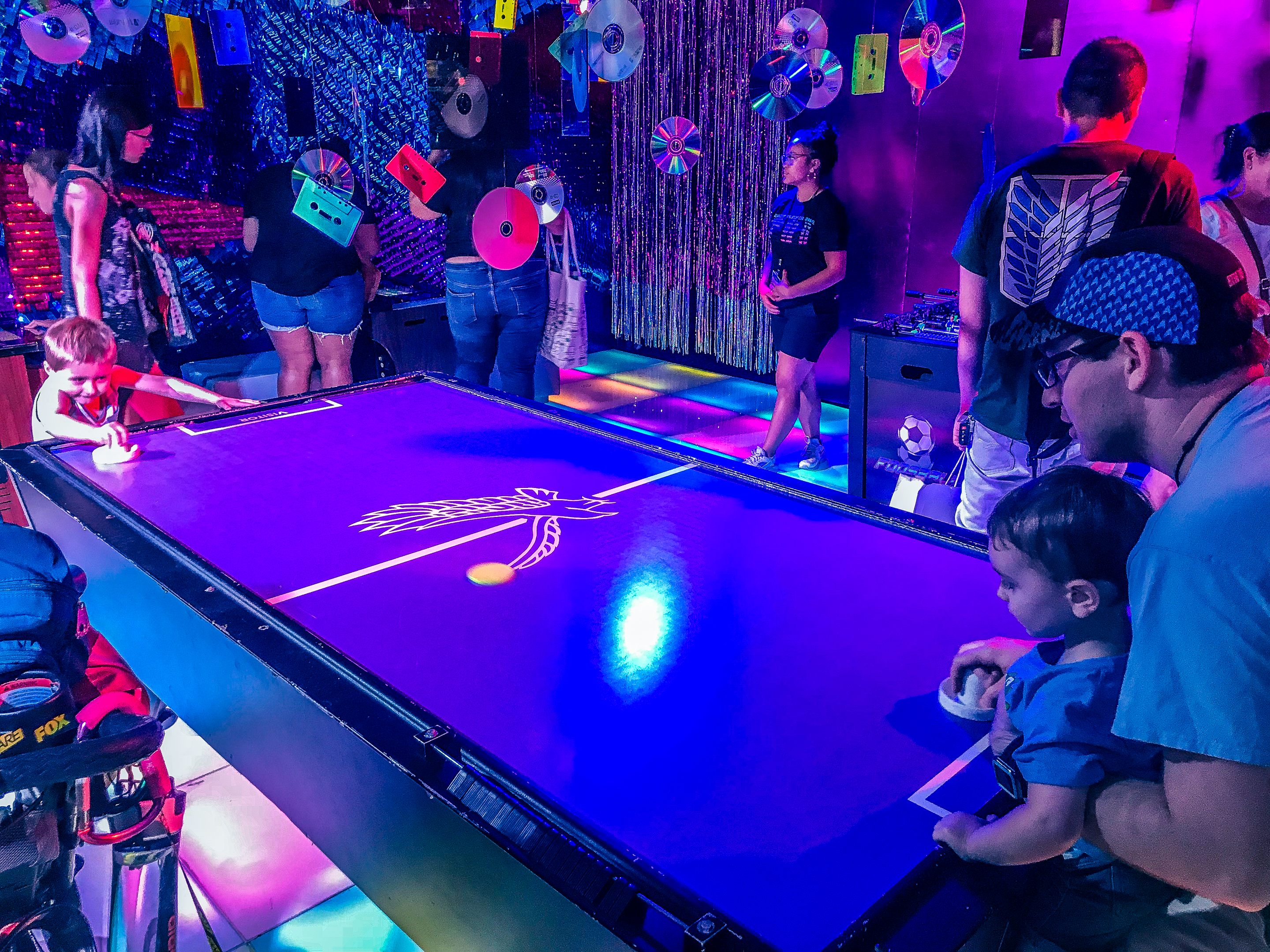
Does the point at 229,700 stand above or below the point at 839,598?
below

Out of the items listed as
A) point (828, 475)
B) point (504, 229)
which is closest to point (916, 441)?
point (828, 475)

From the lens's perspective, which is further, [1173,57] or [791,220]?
[791,220]

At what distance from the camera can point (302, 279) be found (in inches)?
155

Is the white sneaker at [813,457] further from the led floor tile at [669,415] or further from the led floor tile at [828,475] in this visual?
the led floor tile at [669,415]

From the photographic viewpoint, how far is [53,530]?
6.81 ft

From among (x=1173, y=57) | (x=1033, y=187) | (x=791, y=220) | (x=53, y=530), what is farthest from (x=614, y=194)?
(x=53, y=530)

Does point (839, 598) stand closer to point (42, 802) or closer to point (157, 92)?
point (42, 802)

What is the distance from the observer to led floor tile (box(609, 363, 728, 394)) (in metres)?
6.04

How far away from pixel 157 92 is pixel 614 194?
294cm

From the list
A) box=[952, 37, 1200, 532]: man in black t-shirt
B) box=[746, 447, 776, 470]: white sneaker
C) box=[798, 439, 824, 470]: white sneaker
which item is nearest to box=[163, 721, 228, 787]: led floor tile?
box=[952, 37, 1200, 532]: man in black t-shirt

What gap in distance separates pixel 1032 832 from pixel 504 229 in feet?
11.2

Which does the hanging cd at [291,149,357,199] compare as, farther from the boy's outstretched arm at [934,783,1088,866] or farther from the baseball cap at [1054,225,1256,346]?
the boy's outstretched arm at [934,783,1088,866]

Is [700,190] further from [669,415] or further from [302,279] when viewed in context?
[302,279]

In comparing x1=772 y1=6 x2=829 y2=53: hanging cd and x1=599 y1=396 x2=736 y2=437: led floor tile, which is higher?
x1=772 y1=6 x2=829 y2=53: hanging cd
